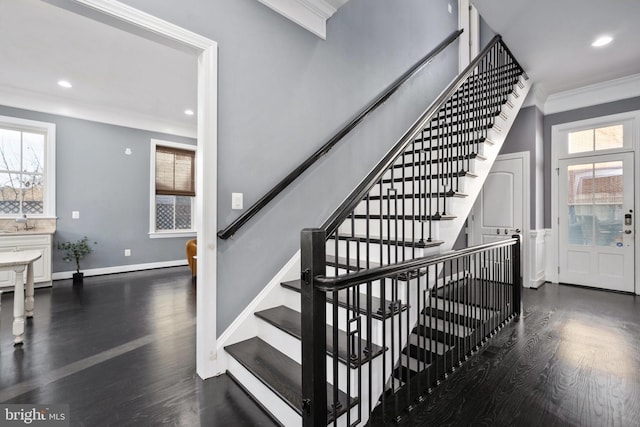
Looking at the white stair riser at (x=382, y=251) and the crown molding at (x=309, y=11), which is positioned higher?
the crown molding at (x=309, y=11)

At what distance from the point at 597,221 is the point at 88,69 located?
758 centimetres

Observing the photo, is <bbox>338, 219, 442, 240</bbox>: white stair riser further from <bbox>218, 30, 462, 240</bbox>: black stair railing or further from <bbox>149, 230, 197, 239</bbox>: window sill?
<bbox>149, 230, 197, 239</bbox>: window sill

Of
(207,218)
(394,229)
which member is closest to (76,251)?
(207,218)

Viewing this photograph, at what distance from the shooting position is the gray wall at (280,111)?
7.04 feet

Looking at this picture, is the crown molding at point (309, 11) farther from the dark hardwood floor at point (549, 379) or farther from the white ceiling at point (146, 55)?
the dark hardwood floor at point (549, 379)

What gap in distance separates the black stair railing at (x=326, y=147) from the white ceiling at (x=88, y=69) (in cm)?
194

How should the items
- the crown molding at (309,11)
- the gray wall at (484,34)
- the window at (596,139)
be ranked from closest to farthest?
1. the crown molding at (309,11)
2. the window at (596,139)
3. the gray wall at (484,34)

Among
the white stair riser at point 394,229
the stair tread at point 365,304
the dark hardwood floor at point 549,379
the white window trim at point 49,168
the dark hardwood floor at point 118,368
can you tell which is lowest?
the dark hardwood floor at point 549,379

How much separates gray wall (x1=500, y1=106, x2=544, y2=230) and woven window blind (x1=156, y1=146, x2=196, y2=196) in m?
6.24

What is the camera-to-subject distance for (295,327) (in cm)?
194

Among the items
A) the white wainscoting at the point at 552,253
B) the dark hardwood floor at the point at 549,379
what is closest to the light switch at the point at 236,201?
the dark hardwood floor at the point at 549,379

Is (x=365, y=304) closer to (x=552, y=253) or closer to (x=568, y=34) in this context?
(x=568, y=34)

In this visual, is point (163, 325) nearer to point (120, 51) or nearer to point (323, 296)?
point (323, 296)

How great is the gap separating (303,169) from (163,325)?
2.10 meters
